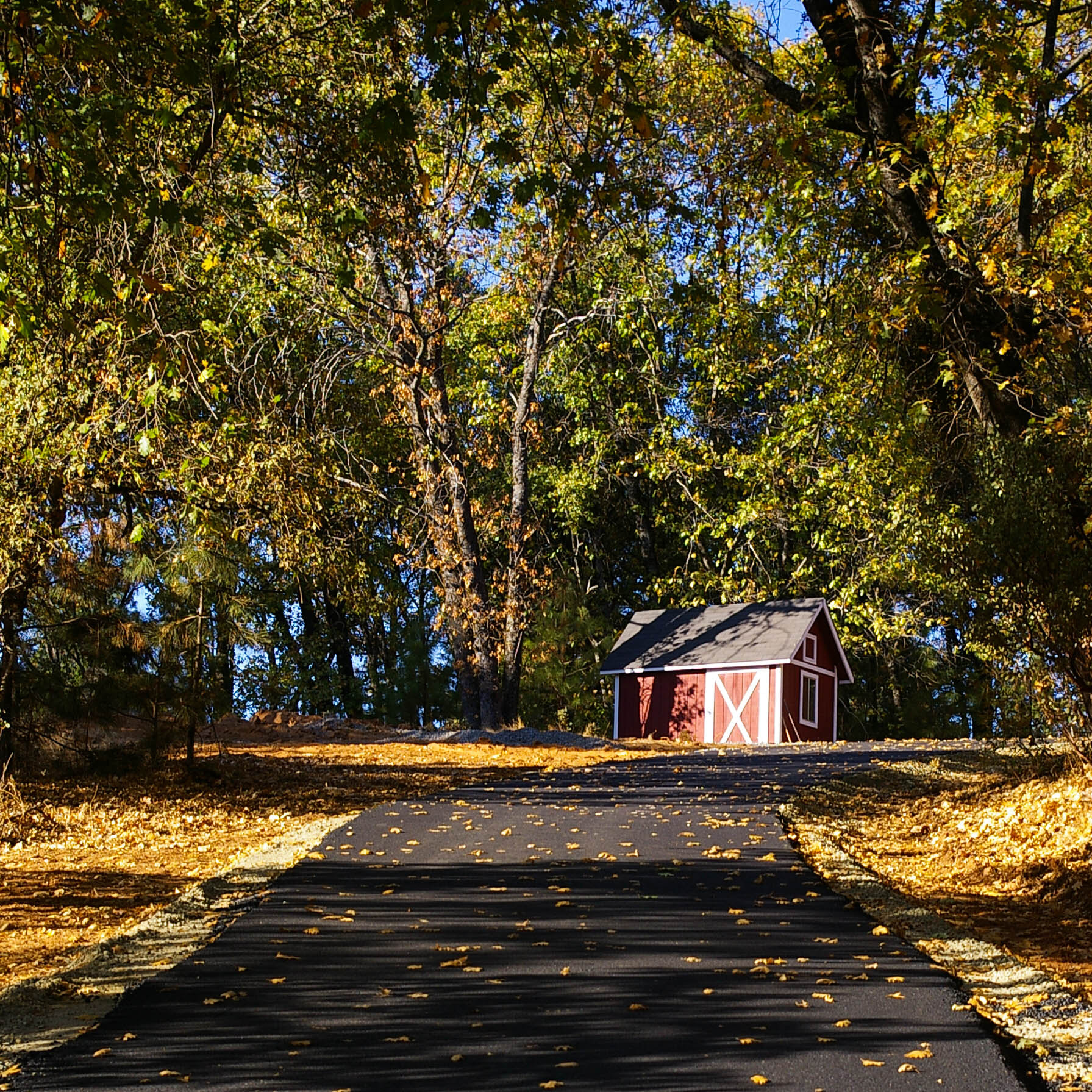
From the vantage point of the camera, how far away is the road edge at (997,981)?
511 centimetres

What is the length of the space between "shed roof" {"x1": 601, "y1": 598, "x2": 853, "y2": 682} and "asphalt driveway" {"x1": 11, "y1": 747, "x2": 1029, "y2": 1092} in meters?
21.1

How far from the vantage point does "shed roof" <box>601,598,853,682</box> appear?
31.0 meters

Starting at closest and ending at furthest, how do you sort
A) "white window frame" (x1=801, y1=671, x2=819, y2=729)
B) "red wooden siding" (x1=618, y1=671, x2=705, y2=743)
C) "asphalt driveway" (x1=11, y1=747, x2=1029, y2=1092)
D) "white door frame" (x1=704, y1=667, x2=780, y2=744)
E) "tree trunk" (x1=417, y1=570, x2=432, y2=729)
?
"asphalt driveway" (x1=11, y1=747, x2=1029, y2=1092) → "white door frame" (x1=704, y1=667, x2=780, y2=744) → "white window frame" (x1=801, y1=671, x2=819, y2=729) → "red wooden siding" (x1=618, y1=671, x2=705, y2=743) → "tree trunk" (x1=417, y1=570, x2=432, y2=729)

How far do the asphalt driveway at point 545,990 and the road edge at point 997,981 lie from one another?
164 mm

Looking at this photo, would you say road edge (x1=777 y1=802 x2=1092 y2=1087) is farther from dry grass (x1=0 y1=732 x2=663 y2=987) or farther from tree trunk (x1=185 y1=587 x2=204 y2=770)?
tree trunk (x1=185 y1=587 x2=204 y2=770)

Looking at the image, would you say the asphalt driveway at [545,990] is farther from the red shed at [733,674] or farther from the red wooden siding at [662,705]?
the red wooden siding at [662,705]

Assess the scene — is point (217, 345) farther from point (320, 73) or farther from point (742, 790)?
point (742, 790)

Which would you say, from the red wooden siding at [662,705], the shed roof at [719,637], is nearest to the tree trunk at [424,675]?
the shed roof at [719,637]

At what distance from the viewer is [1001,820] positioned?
11078 millimetres

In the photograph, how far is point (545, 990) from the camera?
604cm

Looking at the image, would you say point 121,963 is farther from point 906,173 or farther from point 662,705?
point 662,705

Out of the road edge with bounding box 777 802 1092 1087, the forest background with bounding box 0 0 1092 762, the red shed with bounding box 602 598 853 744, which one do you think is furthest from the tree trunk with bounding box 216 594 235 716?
the red shed with bounding box 602 598 853 744

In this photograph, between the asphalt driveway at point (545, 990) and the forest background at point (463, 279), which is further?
the forest background at point (463, 279)

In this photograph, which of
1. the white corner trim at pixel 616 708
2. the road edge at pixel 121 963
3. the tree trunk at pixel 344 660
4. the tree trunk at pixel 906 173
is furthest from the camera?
the tree trunk at pixel 344 660
